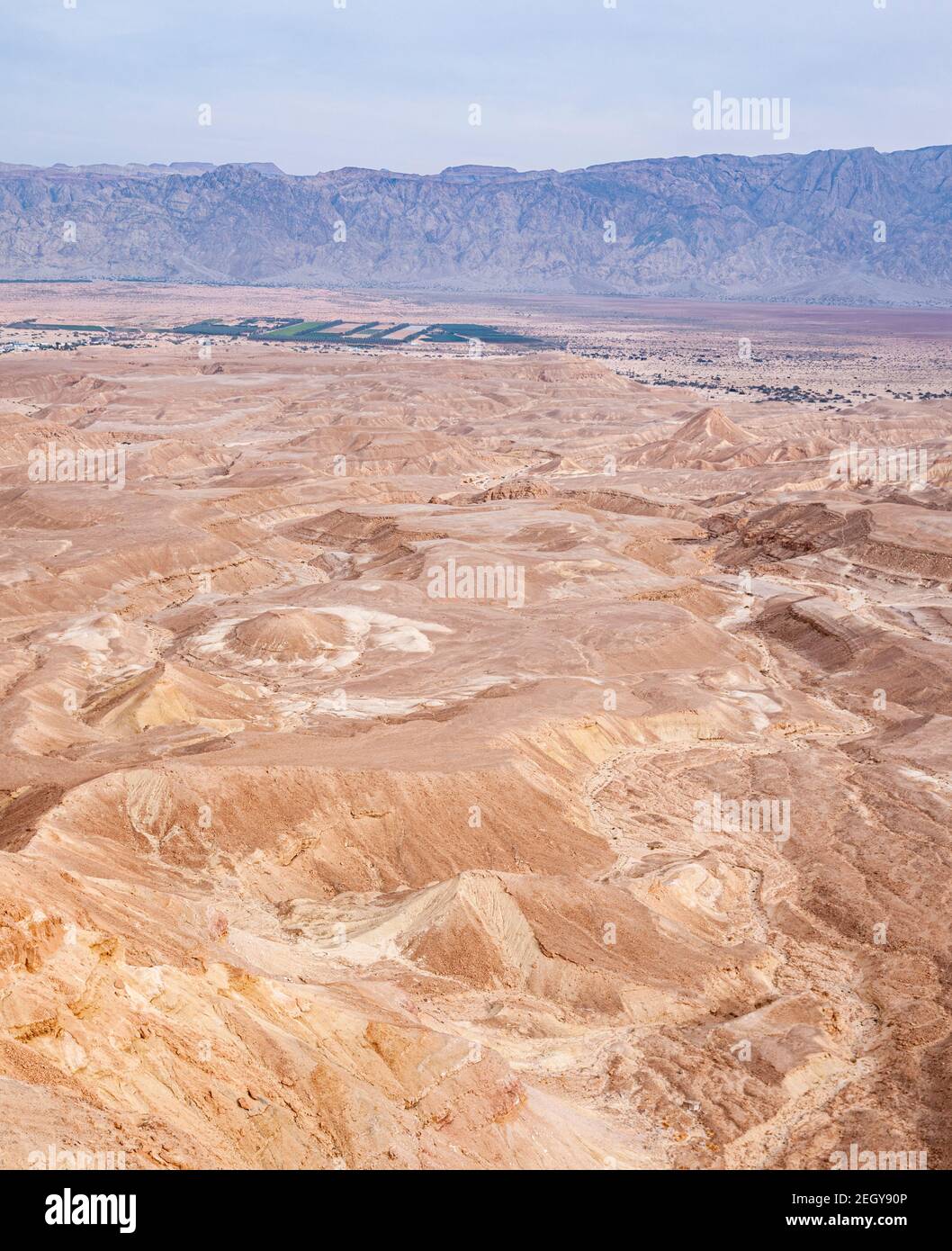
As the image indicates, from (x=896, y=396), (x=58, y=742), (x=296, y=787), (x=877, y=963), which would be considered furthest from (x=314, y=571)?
(x=896, y=396)

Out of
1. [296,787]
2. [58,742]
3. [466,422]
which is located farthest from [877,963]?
[466,422]

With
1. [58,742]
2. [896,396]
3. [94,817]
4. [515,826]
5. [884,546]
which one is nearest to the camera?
[94,817]

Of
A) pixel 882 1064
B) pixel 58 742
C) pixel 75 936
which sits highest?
pixel 75 936

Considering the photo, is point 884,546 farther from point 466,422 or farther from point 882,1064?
point 466,422

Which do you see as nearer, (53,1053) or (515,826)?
(53,1053)

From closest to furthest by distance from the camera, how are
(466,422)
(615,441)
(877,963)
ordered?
(877,963)
(615,441)
(466,422)
